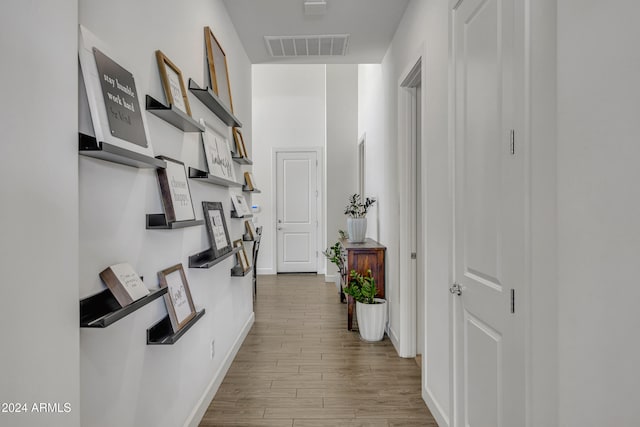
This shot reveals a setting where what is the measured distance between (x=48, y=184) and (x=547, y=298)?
52.4 inches

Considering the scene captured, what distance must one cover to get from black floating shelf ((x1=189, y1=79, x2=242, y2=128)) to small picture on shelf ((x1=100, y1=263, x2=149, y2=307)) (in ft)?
3.86

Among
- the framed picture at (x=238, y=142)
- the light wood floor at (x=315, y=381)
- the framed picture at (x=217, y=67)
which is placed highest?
the framed picture at (x=217, y=67)

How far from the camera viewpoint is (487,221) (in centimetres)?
148

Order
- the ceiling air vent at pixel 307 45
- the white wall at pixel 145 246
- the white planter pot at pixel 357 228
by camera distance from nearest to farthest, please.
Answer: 1. the white wall at pixel 145 246
2. the ceiling air vent at pixel 307 45
3. the white planter pot at pixel 357 228

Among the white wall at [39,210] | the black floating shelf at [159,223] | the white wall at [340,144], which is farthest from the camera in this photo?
the white wall at [340,144]

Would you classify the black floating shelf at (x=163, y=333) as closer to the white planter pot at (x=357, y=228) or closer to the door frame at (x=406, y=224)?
the door frame at (x=406, y=224)

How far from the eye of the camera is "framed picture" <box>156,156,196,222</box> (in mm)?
1642

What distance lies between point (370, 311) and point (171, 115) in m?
2.54

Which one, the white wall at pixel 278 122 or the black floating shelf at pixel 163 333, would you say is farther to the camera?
A: the white wall at pixel 278 122

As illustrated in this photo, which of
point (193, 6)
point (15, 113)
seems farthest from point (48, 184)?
point (193, 6)

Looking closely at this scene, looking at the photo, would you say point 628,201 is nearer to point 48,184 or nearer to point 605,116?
point 605,116

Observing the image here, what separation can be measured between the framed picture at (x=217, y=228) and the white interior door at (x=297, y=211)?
4.34 m

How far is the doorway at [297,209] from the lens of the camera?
278 inches

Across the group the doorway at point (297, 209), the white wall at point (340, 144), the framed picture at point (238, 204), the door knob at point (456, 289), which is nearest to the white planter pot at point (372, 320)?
the framed picture at point (238, 204)
